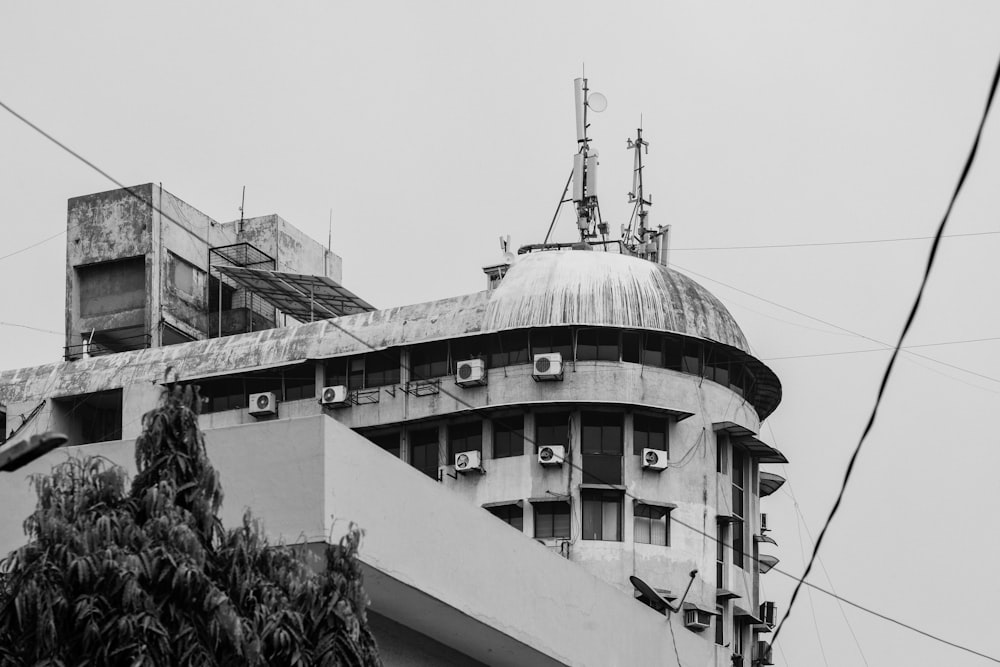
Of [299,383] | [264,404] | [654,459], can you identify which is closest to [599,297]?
[654,459]

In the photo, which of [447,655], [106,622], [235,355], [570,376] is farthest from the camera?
[235,355]

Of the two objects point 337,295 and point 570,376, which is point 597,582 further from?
point 337,295

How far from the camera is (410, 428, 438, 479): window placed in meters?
36.0

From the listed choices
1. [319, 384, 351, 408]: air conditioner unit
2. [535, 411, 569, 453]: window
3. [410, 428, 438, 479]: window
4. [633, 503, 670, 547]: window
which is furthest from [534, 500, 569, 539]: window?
[319, 384, 351, 408]: air conditioner unit

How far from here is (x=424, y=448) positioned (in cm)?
3612

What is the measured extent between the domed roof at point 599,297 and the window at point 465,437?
6.95 feet

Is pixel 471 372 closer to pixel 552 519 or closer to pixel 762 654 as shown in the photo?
pixel 552 519

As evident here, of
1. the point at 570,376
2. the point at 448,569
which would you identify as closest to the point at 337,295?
the point at 570,376

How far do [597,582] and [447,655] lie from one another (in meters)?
2.75

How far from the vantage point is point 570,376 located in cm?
3497

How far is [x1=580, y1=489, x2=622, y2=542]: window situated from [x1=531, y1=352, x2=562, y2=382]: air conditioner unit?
8.34ft

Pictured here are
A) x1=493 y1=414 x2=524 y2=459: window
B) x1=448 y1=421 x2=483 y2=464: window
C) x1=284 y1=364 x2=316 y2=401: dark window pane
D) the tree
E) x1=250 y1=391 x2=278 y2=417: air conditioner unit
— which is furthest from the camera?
x1=284 y1=364 x2=316 y2=401: dark window pane

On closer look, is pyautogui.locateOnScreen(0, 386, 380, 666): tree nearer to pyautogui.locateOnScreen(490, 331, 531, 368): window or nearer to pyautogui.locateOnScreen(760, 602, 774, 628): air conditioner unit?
pyautogui.locateOnScreen(490, 331, 531, 368): window

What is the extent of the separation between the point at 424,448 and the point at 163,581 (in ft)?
80.3
